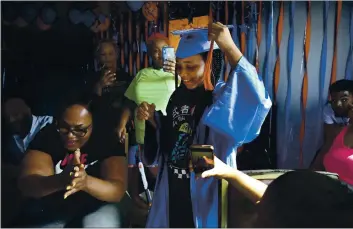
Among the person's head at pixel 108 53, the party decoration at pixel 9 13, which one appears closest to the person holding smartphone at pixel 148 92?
the person's head at pixel 108 53

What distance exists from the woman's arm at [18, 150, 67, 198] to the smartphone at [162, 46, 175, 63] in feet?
3.61

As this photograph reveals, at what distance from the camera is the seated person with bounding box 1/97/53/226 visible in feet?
12.1

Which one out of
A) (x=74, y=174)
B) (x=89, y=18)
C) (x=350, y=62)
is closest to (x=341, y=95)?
(x=350, y=62)

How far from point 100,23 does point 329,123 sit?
1744 mm

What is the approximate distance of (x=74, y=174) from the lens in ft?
12.0

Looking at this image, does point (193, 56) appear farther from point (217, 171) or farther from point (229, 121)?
point (217, 171)

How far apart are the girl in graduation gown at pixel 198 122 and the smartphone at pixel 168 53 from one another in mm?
41

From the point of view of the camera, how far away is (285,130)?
355 cm

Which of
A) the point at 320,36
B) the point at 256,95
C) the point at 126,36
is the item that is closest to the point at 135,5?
the point at 126,36

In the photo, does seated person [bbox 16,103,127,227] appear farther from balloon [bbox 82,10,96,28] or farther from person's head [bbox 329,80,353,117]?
person's head [bbox 329,80,353,117]

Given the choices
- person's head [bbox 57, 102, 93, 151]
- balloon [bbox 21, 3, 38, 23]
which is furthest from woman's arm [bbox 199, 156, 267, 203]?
balloon [bbox 21, 3, 38, 23]

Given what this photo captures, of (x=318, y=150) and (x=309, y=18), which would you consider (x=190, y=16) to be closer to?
(x=309, y=18)

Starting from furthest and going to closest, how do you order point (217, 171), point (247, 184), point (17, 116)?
point (17, 116)
point (217, 171)
point (247, 184)

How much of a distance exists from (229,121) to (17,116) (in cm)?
153
